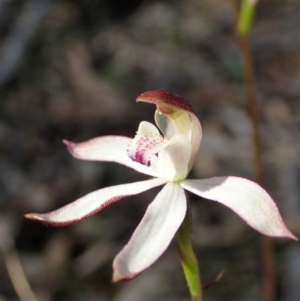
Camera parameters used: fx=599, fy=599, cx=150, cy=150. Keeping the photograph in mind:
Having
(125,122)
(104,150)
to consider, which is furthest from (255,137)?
(125,122)

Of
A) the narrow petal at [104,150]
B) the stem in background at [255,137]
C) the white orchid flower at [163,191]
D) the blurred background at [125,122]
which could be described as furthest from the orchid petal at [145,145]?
the blurred background at [125,122]

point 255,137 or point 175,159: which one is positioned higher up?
point 175,159

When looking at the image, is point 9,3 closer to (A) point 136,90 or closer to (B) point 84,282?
(A) point 136,90

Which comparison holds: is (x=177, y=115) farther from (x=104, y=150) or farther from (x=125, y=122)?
(x=125, y=122)

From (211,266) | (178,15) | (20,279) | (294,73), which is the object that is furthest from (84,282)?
(178,15)

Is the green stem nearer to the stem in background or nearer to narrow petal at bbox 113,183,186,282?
narrow petal at bbox 113,183,186,282

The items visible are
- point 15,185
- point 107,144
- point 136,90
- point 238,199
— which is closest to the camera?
point 238,199

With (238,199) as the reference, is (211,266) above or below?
below
